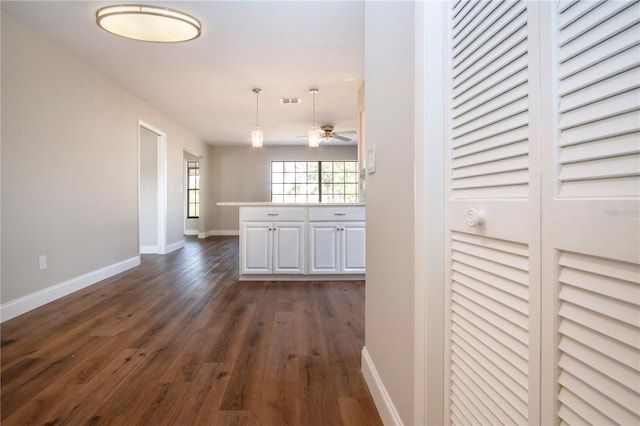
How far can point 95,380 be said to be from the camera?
5.17 feet

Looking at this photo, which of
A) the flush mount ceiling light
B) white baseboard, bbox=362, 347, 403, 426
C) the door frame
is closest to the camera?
white baseboard, bbox=362, 347, 403, 426

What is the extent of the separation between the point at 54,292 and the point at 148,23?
2429 millimetres

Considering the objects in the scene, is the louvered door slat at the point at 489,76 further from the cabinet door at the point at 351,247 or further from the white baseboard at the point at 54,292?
the white baseboard at the point at 54,292

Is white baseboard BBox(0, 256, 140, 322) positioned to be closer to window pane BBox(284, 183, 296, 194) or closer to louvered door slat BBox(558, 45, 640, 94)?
louvered door slat BBox(558, 45, 640, 94)

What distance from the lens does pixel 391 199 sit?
1238 mm

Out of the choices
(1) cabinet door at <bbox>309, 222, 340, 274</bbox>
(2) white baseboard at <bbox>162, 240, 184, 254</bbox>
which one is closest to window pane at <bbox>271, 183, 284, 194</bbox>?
(2) white baseboard at <bbox>162, 240, 184, 254</bbox>

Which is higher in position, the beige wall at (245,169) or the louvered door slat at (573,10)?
the beige wall at (245,169)

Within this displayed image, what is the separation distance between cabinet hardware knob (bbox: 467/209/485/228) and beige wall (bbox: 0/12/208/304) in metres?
3.16

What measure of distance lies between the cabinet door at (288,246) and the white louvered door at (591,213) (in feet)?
10.5

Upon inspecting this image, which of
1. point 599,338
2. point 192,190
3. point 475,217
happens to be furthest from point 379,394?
point 192,190

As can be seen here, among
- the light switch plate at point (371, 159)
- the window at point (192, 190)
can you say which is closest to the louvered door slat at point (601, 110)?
the light switch plate at point (371, 159)

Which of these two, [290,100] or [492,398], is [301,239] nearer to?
[290,100]

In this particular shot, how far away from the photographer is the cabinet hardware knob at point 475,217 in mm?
716

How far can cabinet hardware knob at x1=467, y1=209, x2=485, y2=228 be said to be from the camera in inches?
28.2
